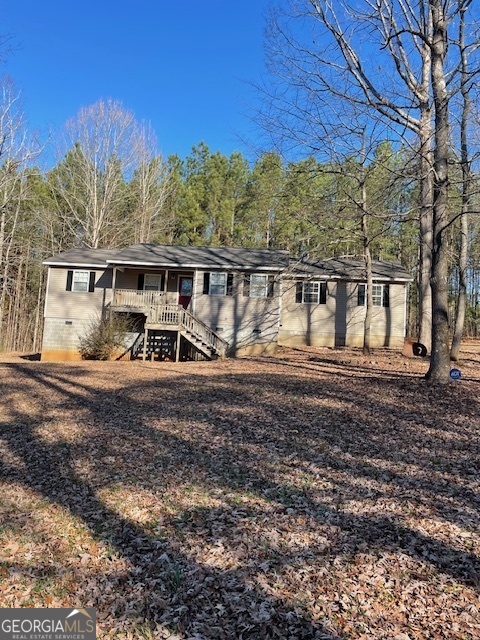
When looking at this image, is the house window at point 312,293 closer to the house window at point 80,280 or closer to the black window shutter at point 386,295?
the black window shutter at point 386,295

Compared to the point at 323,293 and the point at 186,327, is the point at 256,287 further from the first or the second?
the point at 186,327

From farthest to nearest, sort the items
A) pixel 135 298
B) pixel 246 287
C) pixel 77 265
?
pixel 77 265
pixel 246 287
pixel 135 298

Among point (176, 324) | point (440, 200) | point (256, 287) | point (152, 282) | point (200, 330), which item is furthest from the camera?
point (152, 282)

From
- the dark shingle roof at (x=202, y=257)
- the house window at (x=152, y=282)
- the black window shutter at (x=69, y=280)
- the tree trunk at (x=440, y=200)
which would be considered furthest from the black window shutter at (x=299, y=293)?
the tree trunk at (x=440, y=200)

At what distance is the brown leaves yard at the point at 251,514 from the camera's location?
287cm

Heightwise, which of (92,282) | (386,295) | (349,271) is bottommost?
(92,282)

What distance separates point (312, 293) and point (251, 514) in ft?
58.0

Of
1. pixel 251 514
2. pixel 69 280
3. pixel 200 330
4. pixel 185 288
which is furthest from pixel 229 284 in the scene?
pixel 251 514

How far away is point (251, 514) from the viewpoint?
421 cm

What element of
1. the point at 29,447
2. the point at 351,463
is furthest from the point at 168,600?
the point at 29,447

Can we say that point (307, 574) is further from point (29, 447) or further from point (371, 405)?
point (371, 405)

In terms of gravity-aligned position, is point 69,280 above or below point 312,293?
below

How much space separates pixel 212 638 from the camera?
263 cm

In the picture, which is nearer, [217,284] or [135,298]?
[135,298]
